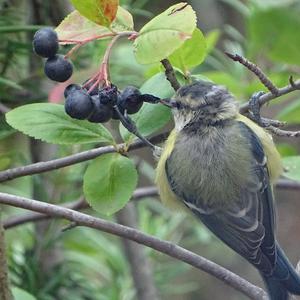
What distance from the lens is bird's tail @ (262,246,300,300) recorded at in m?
1.41

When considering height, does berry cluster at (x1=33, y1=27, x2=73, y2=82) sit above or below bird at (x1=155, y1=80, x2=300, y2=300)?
above

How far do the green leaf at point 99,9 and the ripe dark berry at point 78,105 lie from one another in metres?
0.12

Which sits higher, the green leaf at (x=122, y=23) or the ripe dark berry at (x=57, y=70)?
the green leaf at (x=122, y=23)

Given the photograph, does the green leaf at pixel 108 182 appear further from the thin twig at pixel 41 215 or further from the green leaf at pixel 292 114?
the green leaf at pixel 292 114

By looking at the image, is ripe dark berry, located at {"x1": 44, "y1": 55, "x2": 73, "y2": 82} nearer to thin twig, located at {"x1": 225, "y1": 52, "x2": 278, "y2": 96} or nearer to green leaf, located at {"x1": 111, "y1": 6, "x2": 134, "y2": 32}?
green leaf, located at {"x1": 111, "y1": 6, "x2": 134, "y2": 32}

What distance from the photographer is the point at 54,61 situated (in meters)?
1.22

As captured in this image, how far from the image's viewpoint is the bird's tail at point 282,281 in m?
1.41

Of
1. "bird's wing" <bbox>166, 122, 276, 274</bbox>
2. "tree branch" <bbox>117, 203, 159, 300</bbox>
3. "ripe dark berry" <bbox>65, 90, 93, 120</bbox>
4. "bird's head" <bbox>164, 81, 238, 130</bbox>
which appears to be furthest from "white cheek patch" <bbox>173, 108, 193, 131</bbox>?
"ripe dark berry" <bbox>65, 90, 93, 120</bbox>

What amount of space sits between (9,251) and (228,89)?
0.53m

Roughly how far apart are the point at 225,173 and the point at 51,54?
1.66 ft

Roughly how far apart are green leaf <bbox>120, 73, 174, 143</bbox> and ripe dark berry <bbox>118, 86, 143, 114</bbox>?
1.8 inches

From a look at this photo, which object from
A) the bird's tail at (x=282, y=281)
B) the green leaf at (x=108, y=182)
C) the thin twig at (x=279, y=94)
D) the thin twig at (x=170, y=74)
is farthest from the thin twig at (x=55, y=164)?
the bird's tail at (x=282, y=281)

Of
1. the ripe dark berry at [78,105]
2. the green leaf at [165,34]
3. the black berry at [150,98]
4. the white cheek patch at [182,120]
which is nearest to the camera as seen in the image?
the green leaf at [165,34]

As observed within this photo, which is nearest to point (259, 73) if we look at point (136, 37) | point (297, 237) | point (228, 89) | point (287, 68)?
point (136, 37)
